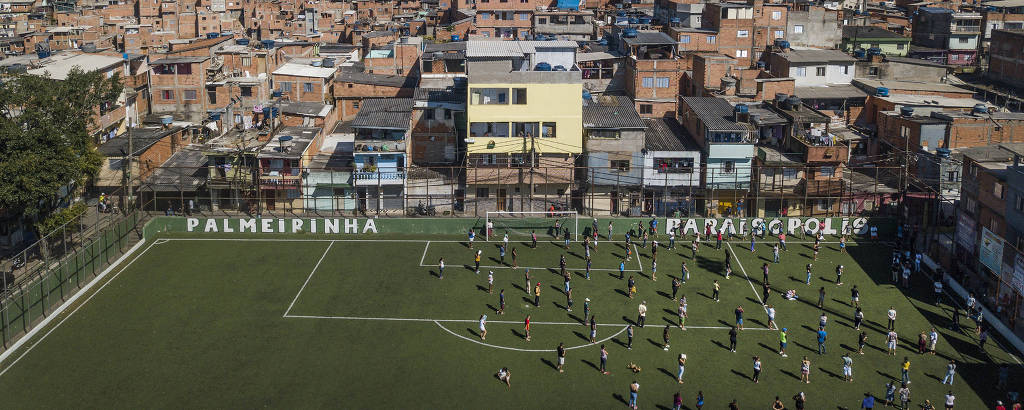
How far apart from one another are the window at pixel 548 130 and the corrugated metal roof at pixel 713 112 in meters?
11.9

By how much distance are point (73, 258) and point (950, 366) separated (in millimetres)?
50643

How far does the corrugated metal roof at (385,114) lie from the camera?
237ft

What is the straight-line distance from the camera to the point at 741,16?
102m

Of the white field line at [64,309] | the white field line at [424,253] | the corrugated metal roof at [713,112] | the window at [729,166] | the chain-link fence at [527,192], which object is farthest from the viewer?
the window at [729,166]

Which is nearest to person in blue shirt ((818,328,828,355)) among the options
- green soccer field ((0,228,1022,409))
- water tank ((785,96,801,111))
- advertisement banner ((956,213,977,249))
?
green soccer field ((0,228,1022,409))

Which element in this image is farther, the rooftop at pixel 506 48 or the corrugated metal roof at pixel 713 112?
the rooftop at pixel 506 48

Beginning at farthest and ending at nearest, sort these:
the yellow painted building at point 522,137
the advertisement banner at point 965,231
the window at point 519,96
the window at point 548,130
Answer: the window at point 548,130 → the window at point 519,96 → the yellow painted building at point 522,137 → the advertisement banner at point 965,231

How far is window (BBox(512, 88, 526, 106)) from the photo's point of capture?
71438 millimetres

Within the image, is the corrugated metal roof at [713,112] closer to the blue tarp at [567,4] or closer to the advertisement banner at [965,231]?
the advertisement banner at [965,231]

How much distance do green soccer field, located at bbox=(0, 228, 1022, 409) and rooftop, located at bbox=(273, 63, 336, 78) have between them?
92.8 ft

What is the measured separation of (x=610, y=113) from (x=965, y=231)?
28371 millimetres

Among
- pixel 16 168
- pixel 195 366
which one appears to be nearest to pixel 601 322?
pixel 195 366

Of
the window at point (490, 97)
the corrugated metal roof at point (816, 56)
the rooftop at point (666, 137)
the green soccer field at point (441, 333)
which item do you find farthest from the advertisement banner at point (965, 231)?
the corrugated metal roof at point (816, 56)

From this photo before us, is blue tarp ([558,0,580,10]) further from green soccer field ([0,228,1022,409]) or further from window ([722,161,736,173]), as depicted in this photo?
green soccer field ([0,228,1022,409])
